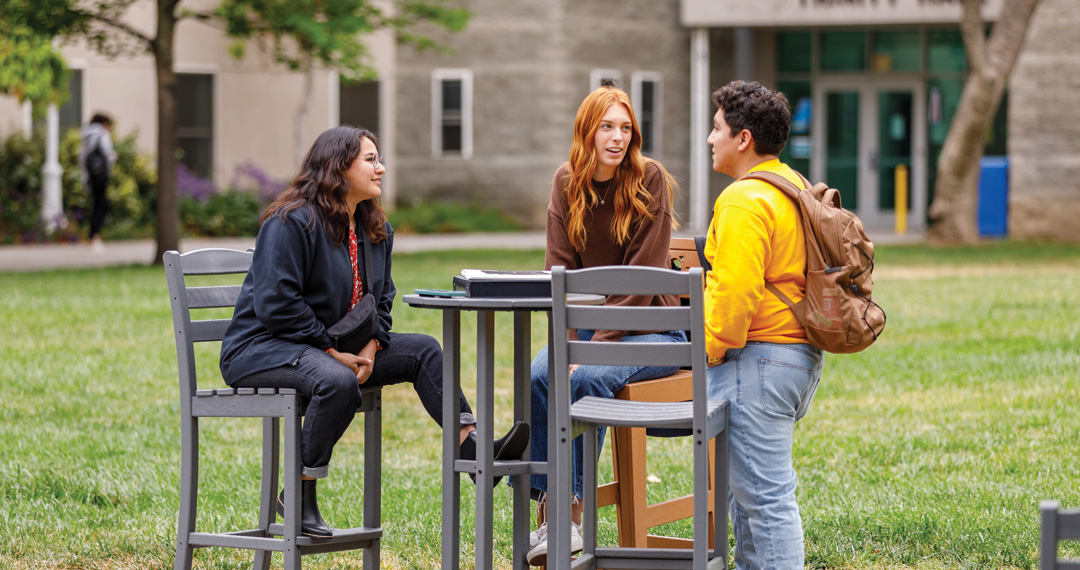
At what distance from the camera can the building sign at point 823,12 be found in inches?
940

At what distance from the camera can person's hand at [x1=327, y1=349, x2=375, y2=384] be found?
453 centimetres

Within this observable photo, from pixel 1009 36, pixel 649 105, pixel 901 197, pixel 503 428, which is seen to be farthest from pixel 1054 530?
pixel 649 105

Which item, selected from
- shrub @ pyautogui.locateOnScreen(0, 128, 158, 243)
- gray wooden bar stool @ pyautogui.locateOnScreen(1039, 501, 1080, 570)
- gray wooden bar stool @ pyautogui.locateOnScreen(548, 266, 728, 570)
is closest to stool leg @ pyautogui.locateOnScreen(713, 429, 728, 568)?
gray wooden bar stool @ pyautogui.locateOnScreen(548, 266, 728, 570)

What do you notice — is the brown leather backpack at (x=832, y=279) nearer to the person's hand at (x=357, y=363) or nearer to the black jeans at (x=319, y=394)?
the black jeans at (x=319, y=394)

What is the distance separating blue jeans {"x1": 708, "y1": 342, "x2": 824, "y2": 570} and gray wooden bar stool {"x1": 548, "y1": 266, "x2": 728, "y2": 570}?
67mm

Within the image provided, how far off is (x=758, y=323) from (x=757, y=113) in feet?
2.09

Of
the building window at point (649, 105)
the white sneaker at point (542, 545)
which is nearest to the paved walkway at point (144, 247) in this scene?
the building window at point (649, 105)

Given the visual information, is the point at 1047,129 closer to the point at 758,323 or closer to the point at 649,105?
the point at 649,105

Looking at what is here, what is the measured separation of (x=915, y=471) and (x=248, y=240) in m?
16.6

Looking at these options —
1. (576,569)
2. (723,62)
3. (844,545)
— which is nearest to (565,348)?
(576,569)

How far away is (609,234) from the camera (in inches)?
202

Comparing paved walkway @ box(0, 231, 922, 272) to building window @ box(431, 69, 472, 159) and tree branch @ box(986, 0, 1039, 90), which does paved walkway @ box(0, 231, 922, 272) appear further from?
tree branch @ box(986, 0, 1039, 90)

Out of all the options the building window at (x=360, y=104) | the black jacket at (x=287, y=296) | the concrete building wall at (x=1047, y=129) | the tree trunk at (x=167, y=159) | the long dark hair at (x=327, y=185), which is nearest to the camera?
the black jacket at (x=287, y=296)

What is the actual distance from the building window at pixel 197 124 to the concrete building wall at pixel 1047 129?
1383 cm
